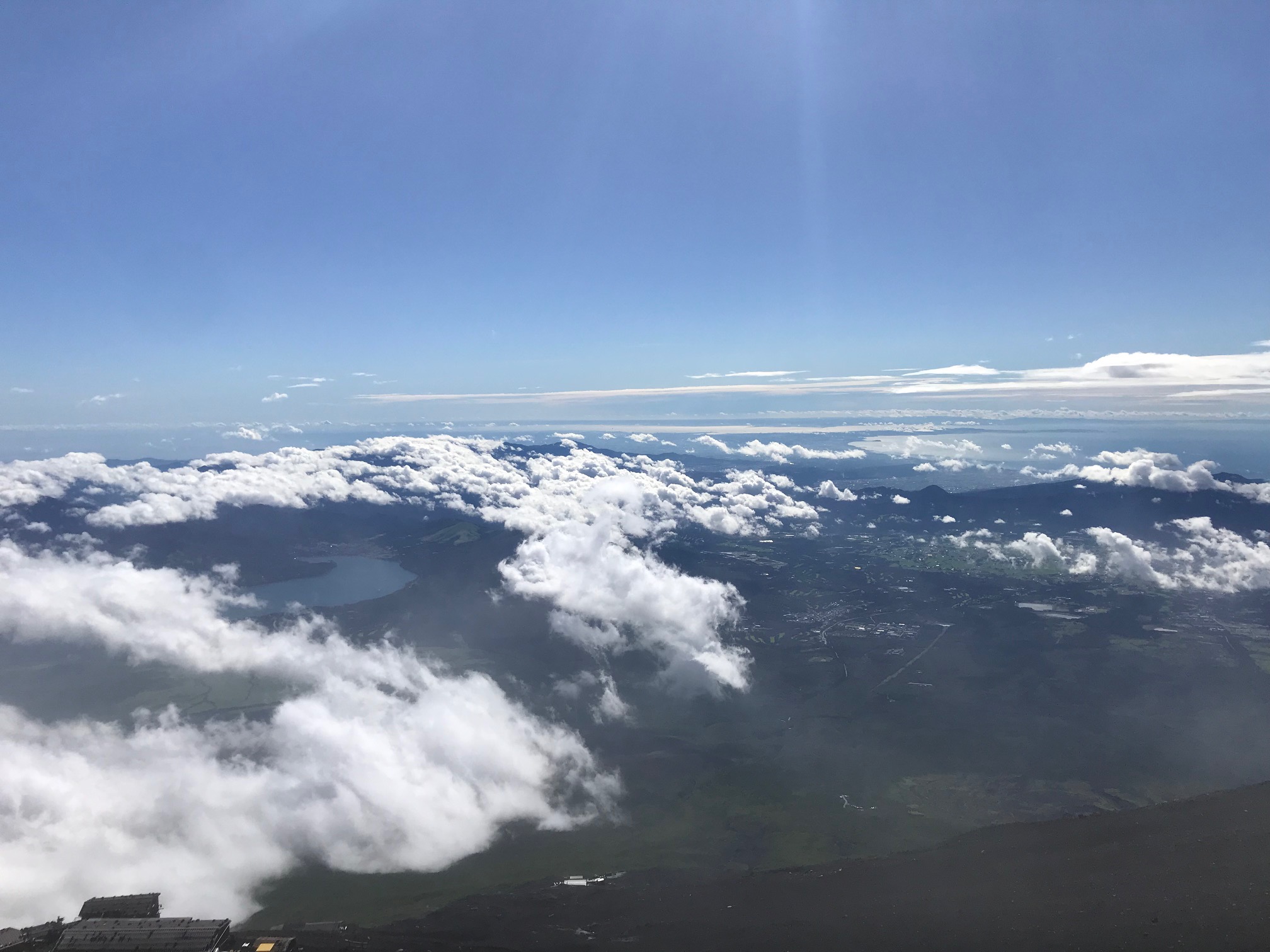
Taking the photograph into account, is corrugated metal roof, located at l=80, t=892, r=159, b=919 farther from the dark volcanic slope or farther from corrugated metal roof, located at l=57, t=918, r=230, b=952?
the dark volcanic slope

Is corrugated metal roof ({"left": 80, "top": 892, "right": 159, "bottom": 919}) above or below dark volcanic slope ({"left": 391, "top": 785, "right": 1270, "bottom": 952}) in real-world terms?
above

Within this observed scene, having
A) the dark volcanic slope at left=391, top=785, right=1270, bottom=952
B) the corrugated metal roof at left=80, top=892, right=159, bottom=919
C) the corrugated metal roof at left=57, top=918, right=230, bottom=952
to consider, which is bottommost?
the dark volcanic slope at left=391, top=785, right=1270, bottom=952

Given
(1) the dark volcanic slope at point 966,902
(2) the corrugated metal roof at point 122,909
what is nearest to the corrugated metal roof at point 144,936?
(2) the corrugated metal roof at point 122,909

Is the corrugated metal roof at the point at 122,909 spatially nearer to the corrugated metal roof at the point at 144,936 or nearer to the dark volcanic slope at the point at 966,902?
the corrugated metal roof at the point at 144,936

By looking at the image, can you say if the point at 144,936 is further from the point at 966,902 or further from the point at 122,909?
the point at 966,902

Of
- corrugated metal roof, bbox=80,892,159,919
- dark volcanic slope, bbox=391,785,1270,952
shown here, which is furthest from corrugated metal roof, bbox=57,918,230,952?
dark volcanic slope, bbox=391,785,1270,952

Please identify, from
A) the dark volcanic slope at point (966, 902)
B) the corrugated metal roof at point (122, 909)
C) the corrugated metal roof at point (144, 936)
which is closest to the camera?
the corrugated metal roof at point (144, 936)

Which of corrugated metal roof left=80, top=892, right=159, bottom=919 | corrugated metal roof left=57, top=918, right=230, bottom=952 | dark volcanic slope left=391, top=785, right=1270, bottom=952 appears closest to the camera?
corrugated metal roof left=57, top=918, right=230, bottom=952

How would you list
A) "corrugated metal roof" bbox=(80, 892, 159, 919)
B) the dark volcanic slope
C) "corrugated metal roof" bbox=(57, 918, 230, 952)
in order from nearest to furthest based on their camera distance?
"corrugated metal roof" bbox=(57, 918, 230, 952) → "corrugated metal roof" bbox=(80, 892, 159, 919) → the dark volcanic slope
